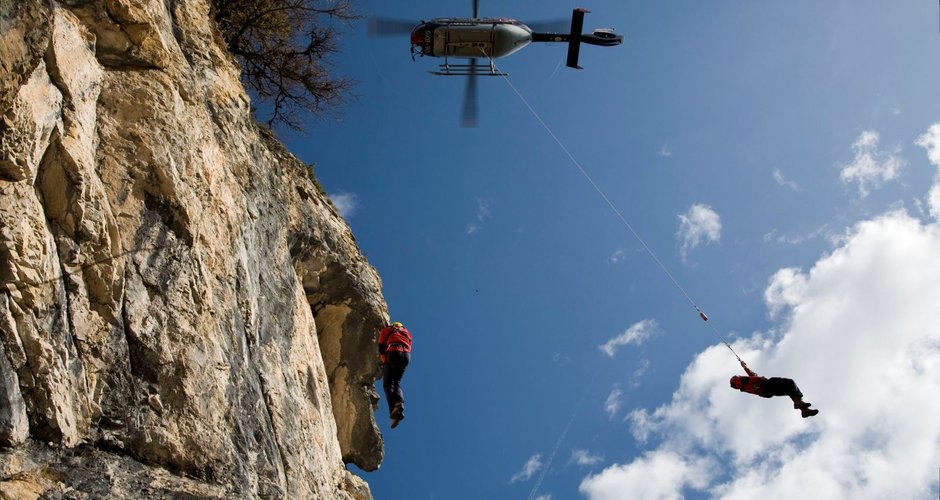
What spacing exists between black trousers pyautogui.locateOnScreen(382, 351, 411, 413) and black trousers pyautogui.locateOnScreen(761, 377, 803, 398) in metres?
6.30

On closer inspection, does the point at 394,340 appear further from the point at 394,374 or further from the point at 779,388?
the point at 779,388

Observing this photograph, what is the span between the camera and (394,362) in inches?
492

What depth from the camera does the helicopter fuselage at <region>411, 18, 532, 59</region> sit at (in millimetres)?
14617

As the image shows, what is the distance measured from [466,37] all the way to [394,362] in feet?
21.4

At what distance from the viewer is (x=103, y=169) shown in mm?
7383

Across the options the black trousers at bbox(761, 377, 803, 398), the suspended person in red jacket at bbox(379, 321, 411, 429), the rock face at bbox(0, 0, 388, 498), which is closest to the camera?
the rock face at bbox(0, 0, 388, 498)

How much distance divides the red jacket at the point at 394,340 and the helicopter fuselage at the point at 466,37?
557 centimetres

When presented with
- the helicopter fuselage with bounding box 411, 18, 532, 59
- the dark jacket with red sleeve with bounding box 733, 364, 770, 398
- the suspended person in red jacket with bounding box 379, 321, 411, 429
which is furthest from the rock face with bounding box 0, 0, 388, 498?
the dark jacket with red sleeve with bounding box 733, 364, 770, 398

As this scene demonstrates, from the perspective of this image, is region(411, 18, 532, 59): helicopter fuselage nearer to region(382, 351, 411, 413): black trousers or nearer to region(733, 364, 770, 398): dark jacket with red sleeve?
region(382, 351, 411, 413): black trousers

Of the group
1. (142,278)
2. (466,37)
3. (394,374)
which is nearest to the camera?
(142,278)

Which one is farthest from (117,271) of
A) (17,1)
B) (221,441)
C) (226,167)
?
(226,167)

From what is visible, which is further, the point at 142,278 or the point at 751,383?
the point at 751,383

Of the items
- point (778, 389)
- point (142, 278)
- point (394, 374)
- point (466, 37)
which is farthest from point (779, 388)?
point (142, 278)

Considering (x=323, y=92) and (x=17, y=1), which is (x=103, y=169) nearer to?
(x=17, y=1)
